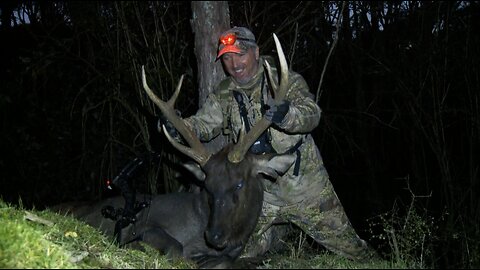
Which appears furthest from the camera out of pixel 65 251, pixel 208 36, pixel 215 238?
pixel 208 36

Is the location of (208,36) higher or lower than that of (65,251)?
higher

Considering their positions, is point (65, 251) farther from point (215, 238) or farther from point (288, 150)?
point (288, 150)

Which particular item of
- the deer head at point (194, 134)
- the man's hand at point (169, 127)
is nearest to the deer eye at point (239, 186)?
the deer head at point (194, 134)

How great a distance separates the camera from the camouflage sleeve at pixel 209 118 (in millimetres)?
5559

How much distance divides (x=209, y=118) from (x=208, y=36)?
985 mm

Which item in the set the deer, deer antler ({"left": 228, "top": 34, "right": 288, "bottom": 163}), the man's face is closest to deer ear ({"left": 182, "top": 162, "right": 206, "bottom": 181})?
the deer

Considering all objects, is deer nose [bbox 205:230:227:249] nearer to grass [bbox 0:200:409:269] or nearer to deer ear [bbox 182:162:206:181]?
grass [bbox 0:200:409:269]

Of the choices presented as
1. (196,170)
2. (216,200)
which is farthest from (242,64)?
(216,200)

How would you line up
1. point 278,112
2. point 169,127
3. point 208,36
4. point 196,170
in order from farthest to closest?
point 208,36
point 196,170
point 169,127
point 278,112

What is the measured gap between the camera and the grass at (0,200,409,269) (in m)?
3.07

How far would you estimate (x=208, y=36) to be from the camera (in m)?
5.98

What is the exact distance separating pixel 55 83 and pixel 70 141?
1.35m

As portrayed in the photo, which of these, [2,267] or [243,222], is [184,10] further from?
[2,267]

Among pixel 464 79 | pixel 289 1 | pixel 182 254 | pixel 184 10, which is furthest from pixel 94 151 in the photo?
pixel 464 79
